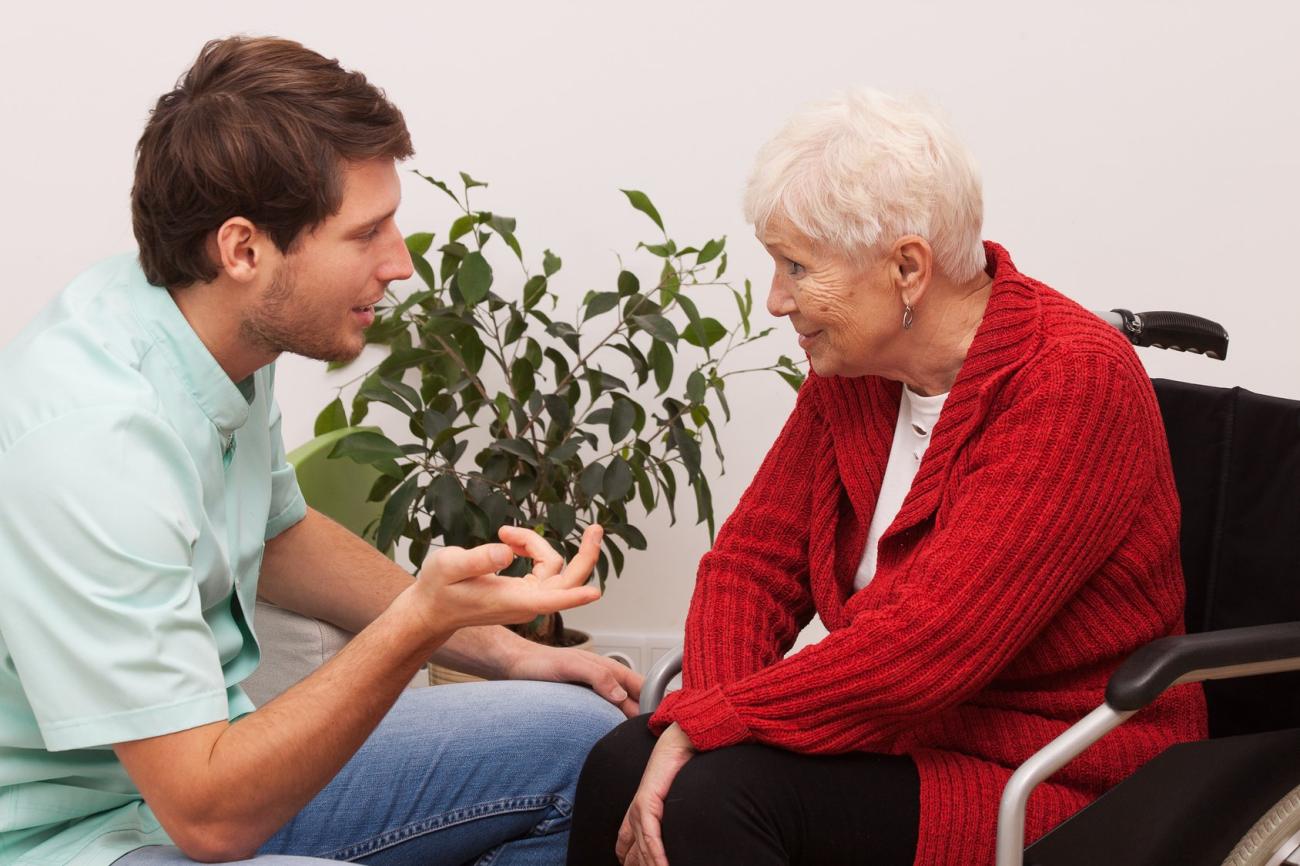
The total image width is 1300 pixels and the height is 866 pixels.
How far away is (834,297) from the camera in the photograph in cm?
151

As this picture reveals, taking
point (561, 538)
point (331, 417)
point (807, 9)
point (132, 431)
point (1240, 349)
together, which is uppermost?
point (807, 9)

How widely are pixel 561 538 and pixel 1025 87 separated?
4.42ft

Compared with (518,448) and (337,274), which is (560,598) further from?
(518,448)

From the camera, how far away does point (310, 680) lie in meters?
1.30

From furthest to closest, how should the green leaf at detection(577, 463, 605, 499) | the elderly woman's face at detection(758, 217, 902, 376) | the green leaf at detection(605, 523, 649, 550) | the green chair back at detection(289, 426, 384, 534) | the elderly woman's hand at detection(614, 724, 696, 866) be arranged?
1. the green leaf at detection(605, 523, 649, 550)
2. the green leaf at detection(577, 463, 605, 499)
3. the green chair back at detection(289, 426, 384, 534)
4. the elderly woman's face at detection(758, 217, 902, 376)
5. the elderly woman's hand at detection(614, 724, 696, 866)

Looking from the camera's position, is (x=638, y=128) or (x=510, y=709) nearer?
(x=510, y=709)

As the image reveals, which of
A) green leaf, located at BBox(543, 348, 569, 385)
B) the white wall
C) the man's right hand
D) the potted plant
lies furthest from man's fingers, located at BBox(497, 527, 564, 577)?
the white wall

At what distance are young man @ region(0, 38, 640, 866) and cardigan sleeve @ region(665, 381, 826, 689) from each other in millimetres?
196

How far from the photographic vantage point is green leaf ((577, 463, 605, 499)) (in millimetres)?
2582

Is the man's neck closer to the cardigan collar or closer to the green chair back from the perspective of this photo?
the green chair back

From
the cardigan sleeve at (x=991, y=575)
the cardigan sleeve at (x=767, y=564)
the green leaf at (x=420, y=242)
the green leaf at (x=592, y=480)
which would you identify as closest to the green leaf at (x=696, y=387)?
the green leaf at (x=592, y=480)

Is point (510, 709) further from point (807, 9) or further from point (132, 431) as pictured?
point (807, 9)

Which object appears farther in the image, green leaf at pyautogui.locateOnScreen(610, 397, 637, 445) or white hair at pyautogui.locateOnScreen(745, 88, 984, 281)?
green leaf at pyautogui.locateOnScreen(610, 397, 637, 445)

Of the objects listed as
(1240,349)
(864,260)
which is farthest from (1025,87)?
(864,260)
